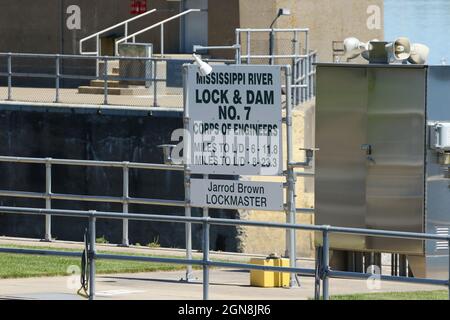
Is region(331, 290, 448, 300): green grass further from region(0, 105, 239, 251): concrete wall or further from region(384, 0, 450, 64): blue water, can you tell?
region(384, 0, 450, 64): blue water

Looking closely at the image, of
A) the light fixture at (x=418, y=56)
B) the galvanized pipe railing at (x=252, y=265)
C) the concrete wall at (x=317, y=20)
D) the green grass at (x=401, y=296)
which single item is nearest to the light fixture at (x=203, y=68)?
the light fixture at (x=418, y=56)

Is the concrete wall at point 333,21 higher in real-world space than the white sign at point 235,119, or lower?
higher

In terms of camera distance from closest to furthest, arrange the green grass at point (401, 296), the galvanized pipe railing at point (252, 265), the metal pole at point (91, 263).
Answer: the galvanized pipe railing at point (252, 265)
the green grass at point (401, 296)
the metal pole at point (91, 263)

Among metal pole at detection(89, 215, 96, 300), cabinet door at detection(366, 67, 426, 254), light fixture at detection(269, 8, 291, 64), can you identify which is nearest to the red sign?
light fixture at detection(269, 8, 291, 64)

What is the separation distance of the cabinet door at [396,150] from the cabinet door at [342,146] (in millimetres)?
128

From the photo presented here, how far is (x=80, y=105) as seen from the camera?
2673 centimetres

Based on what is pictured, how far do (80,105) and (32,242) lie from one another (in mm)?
5444

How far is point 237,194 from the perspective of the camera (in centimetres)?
1817

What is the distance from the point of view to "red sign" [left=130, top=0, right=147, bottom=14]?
3500 cm

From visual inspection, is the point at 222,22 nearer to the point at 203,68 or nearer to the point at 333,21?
the point at 333,21

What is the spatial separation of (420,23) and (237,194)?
37072 millimetres

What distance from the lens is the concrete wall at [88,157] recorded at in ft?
83.2

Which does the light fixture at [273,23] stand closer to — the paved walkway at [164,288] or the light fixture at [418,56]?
the light fixture at [418,56]

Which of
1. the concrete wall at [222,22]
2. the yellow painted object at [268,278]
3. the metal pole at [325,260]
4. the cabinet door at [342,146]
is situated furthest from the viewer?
the concrete wall at [222,22]
